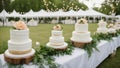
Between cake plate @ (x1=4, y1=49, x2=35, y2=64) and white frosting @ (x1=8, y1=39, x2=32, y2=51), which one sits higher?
white frosting @ (x1=8, y1=39, x2=32, y2=51)

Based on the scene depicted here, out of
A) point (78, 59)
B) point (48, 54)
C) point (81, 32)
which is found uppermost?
point (81, 32)

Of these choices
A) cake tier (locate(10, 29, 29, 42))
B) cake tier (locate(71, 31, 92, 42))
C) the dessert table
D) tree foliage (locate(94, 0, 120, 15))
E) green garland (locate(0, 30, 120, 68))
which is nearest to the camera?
cake tier (locate(10, 29, 29, 42))

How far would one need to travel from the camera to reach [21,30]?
109 inches

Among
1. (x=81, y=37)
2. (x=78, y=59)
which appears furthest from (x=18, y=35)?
(x=81, y=37)

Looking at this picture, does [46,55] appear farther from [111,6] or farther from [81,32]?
[111,6]

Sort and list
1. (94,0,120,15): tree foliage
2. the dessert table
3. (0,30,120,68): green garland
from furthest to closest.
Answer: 1. (94,0,120,15): tree foliage
2. the dessert table
3. (0,30,120,68): green garland

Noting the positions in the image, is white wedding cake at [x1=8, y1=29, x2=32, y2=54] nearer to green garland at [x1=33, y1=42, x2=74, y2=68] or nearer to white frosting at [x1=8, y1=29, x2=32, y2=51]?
white frosting at [x1=8, y1=29, x2=32, y2=51]

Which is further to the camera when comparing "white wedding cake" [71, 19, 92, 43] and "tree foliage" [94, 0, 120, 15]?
"tree foliage" [94, 0, 120, 15]

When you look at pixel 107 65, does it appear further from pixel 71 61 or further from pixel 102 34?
pixel 71 61

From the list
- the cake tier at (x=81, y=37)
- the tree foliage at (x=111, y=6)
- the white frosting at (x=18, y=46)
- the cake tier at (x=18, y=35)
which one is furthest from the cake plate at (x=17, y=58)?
the tree foliage at (x=111, y=6)

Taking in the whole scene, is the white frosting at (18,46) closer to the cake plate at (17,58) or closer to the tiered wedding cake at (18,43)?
the tiered wedding cake at (18,43)

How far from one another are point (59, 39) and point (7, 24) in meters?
16.7

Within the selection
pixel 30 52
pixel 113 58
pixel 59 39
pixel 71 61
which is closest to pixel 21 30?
pixel 30 52

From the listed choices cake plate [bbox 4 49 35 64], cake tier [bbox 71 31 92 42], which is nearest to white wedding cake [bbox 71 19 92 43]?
cake tier [bbox 71 31 92 42]
